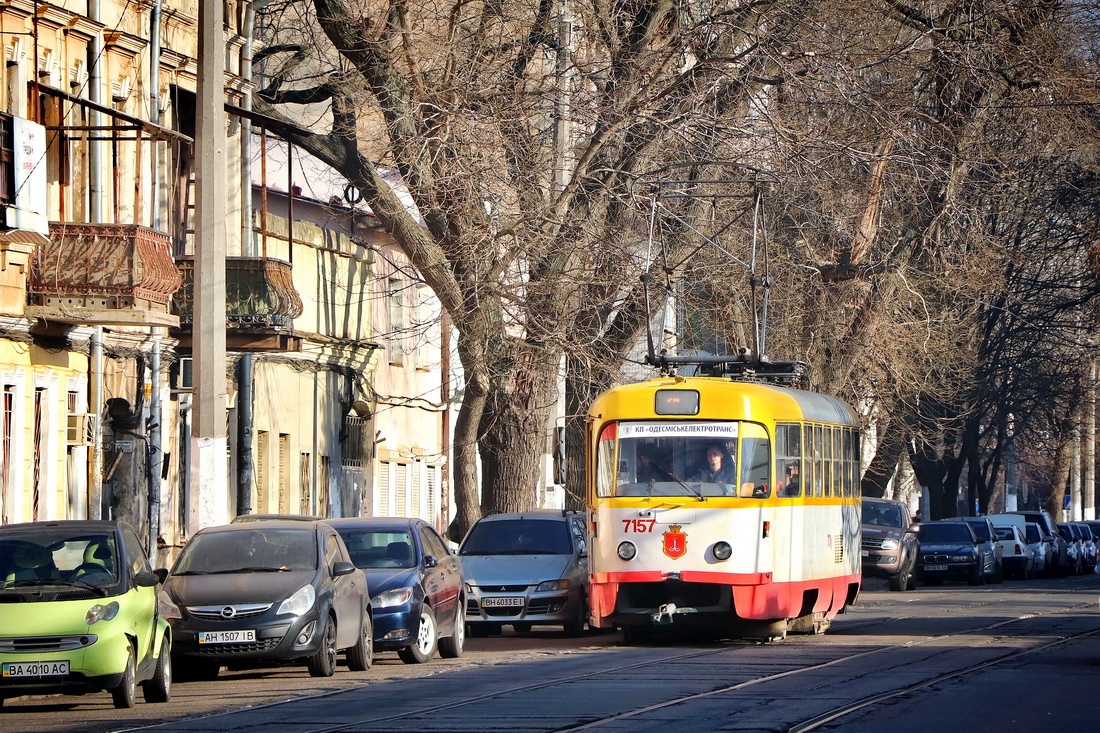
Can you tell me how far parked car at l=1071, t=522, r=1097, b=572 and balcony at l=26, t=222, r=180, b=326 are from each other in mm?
41133

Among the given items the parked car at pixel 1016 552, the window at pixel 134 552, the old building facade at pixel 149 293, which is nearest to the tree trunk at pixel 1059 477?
the parked car at pixel 1016 552

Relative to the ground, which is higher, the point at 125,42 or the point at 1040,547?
the point at 125,42

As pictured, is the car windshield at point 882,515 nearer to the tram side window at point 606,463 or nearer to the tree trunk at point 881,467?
the tree trunk at point 881,467

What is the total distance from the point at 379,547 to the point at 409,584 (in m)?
1.41

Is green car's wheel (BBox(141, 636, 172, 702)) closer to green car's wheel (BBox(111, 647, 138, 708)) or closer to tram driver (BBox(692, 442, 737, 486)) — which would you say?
green car's wheel (BBox(111, 647, 138, 708))

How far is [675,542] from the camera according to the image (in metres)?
20.0

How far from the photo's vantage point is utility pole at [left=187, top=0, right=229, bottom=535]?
19.2 metres

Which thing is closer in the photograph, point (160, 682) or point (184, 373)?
point (160, 682)

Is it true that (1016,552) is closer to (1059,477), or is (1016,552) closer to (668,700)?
(1059,477)

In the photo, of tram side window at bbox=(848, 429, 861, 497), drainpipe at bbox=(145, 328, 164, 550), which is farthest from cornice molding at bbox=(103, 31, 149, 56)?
tram side window at bbox=(848, 429, 861, 497)

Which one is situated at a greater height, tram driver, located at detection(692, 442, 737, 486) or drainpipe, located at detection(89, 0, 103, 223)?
drainpipe, located at detection(89, 0, 103, 223)

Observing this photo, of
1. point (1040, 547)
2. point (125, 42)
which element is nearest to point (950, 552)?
point (1040, 547)

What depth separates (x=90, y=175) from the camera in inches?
973

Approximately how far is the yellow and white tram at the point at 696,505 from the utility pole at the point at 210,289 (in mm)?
4488
